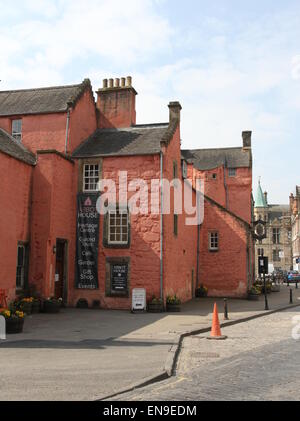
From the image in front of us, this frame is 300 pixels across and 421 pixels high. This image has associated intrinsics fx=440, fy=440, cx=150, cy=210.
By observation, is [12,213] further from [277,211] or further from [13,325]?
[277,211]

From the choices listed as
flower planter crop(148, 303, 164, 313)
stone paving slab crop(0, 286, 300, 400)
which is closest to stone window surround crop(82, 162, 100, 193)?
flower planter crop(148, 303, 164, 313)

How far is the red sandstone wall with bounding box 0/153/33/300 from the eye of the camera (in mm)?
18156

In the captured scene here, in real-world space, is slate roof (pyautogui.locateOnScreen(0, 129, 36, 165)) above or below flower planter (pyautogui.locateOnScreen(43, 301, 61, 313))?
above

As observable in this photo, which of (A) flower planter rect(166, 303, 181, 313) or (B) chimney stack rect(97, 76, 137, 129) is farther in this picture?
(B) chimney stack rect(97, 76, 137, 129)

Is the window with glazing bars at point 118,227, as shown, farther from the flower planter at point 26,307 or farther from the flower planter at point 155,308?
the flower planter at point 26,307

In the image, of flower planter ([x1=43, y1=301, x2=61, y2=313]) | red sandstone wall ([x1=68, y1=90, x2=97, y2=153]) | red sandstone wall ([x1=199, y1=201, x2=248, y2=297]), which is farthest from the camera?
red sandstone wall ([x1=199, y1=201, x2=248, y2=297])

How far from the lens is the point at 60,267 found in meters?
21.7

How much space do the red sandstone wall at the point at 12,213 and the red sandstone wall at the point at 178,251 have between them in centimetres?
673

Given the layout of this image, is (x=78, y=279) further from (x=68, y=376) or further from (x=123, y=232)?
(x=68, y=376)

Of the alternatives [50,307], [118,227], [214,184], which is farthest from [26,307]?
[214,184]

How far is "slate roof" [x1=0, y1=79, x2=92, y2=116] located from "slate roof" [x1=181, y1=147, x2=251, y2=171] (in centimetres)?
1896

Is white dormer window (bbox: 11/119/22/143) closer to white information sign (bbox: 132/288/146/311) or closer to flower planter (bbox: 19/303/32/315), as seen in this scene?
flower planter (bbox: 19/303/32/315)

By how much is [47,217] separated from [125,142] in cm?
631
